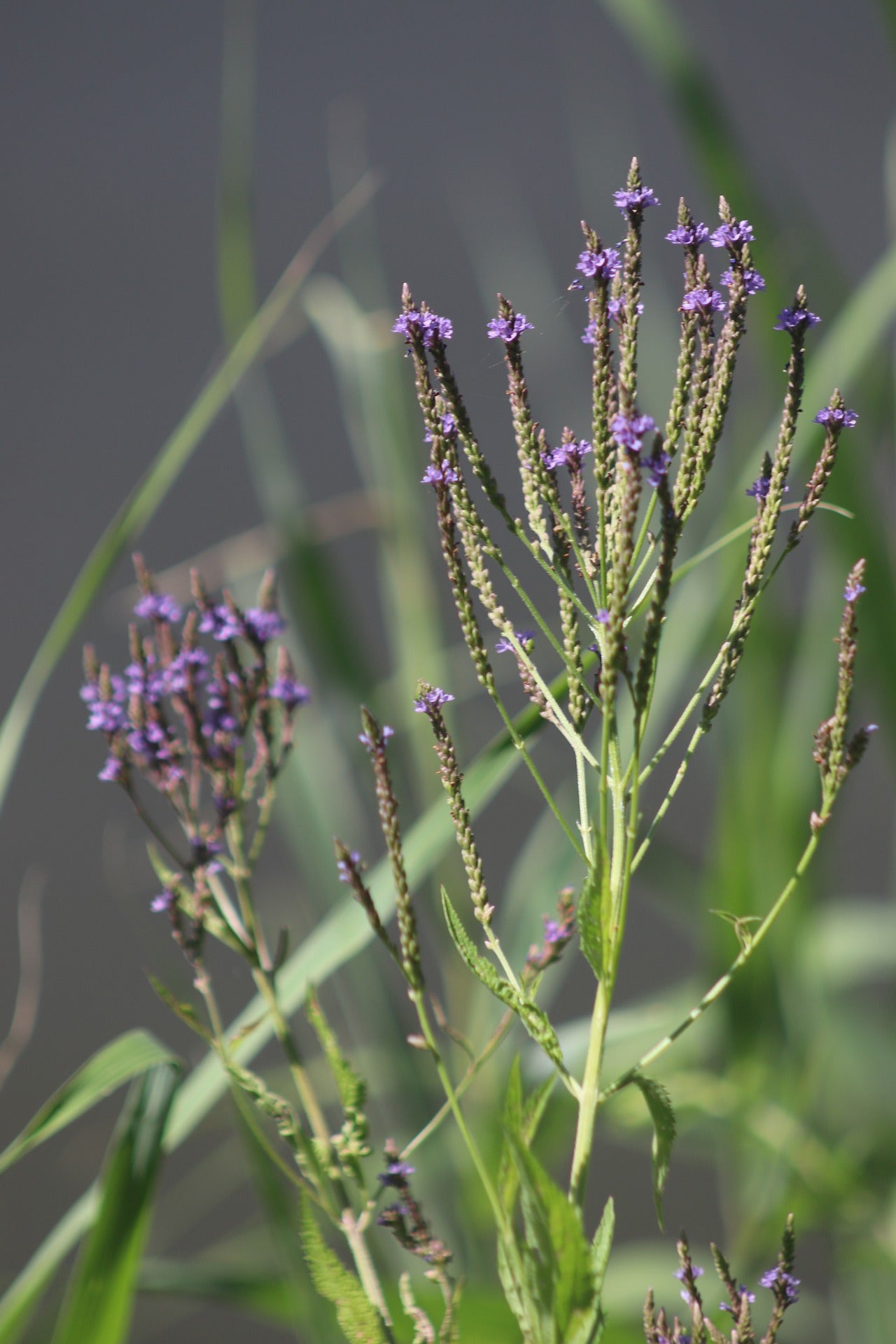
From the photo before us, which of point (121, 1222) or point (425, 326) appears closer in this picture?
point (425, 326)

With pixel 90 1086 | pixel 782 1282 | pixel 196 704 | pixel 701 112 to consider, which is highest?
pixel 701 112

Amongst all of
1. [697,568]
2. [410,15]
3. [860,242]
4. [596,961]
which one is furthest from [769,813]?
[860,242]

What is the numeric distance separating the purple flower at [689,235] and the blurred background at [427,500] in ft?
1.08

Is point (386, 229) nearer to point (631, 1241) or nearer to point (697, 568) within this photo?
point (697, 568)

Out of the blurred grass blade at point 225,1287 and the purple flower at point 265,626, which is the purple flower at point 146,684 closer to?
the purple flower at point 265,626

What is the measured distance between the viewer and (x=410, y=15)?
1.25 m

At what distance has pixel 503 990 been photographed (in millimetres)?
237

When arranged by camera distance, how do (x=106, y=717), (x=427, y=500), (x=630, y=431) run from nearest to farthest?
(x=630, y=431), (x=106, y=717), (x=427, y=500)

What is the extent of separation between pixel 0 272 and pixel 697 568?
0.80 metres

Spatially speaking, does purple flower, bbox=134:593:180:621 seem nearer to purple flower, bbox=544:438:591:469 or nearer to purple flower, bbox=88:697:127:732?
purple flower, bbox=88:697:127:732

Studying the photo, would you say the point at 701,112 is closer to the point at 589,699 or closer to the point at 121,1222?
the point at 589,699

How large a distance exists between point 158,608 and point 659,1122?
0.22 metres

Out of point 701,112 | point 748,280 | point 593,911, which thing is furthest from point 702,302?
point 701,112

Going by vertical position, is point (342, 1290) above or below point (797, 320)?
below
